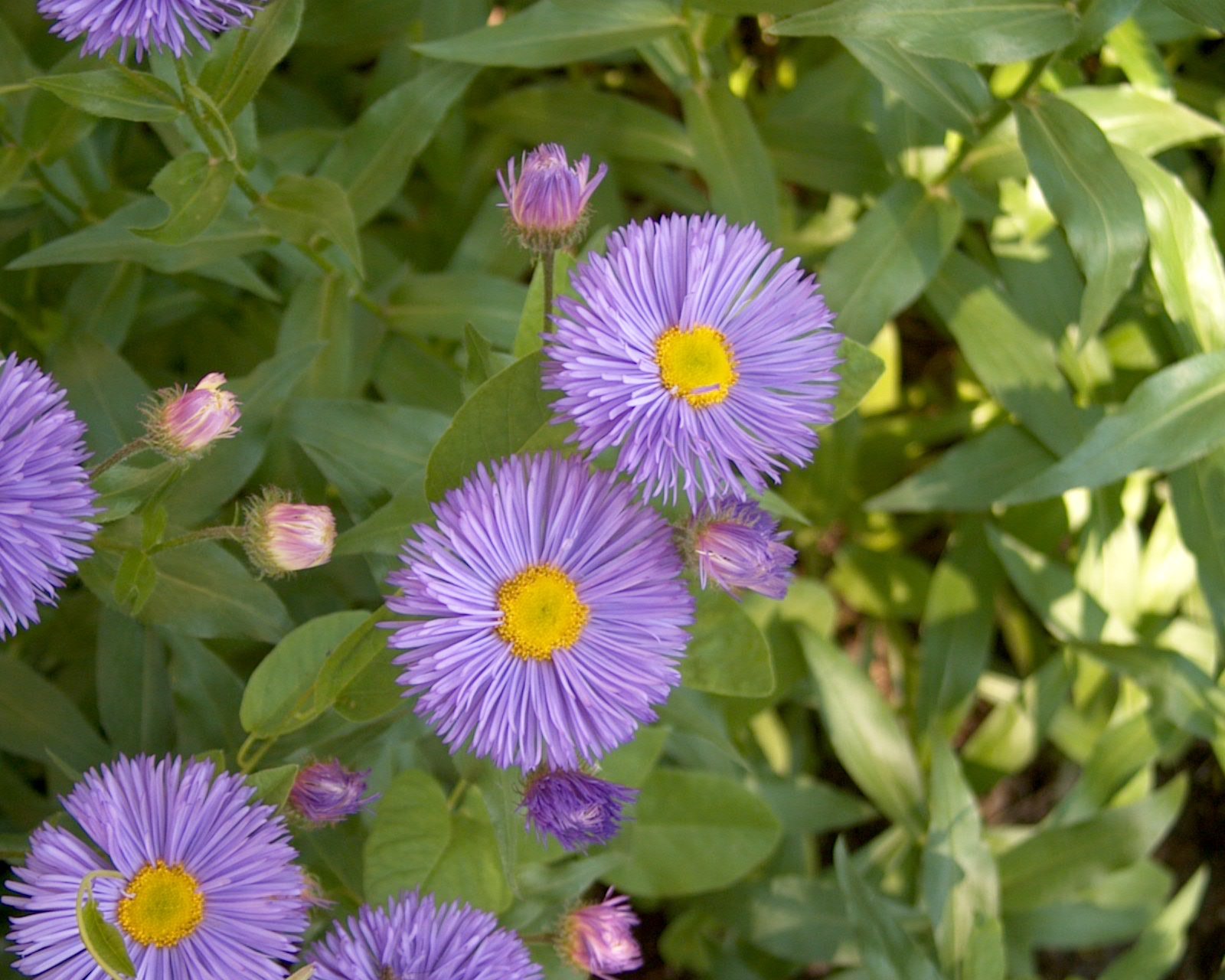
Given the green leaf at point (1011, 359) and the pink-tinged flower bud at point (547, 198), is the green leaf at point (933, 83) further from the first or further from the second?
the pink-tinged flower bud at point (547, 198)

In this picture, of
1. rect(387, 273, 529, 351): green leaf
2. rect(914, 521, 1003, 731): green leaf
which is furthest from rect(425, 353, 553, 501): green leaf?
rect(914, 521, 1003, 731): green leaf

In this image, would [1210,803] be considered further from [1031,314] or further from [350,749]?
[350,749]

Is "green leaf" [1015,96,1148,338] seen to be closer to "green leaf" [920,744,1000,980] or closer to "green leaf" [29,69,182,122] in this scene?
"green leaf" [920,744,1000,980]

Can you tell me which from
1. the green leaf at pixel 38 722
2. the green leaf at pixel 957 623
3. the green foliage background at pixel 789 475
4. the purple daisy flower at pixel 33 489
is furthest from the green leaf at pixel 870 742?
the purple daisy flower at pixel 33 489

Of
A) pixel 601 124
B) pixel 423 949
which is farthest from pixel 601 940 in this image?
pixel 601 124

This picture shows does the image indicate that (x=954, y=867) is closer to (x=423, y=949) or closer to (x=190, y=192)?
(x=423, y=949)
